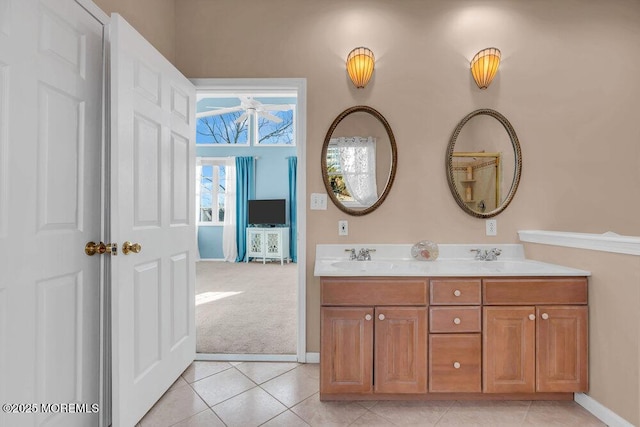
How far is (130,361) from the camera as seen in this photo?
62.4 inches

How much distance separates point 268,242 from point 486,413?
533 centimetres

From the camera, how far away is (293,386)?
2.06 m

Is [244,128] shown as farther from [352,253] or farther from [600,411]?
[600,411]

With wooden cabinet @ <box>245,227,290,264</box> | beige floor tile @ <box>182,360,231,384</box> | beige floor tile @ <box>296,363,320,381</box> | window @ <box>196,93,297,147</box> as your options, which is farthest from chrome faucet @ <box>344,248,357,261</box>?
window @ <box>196,93,297,147</box>

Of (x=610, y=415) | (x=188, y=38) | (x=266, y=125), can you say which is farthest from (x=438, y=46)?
(x=266, y=125)

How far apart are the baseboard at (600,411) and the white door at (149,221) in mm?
2540

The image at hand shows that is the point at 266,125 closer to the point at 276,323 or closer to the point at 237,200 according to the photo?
the point at 237,200

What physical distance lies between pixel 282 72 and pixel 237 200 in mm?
4906

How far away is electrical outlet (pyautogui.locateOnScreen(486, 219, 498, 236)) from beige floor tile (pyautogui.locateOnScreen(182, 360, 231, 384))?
7.32 feet

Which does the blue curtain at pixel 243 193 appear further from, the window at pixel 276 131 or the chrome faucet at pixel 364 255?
the chrome faucet at pixel 364 255

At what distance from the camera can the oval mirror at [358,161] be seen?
2.37m

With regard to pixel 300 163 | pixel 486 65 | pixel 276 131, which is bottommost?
pixel 300 163

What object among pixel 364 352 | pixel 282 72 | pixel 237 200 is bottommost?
pixel 364 352

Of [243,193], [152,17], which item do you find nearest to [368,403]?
[152,17]
